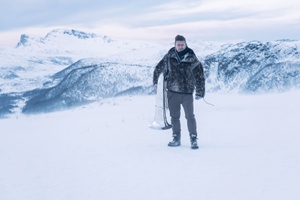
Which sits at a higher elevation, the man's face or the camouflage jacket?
the man's face

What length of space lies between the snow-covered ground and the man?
2.68 feet

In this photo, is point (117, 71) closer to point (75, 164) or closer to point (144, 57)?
point (144, 57)

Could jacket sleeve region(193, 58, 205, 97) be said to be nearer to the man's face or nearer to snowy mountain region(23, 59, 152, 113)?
the man's face

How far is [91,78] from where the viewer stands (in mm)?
128250

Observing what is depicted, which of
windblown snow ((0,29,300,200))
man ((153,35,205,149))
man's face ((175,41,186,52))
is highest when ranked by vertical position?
man's face ((175,41,186,52))

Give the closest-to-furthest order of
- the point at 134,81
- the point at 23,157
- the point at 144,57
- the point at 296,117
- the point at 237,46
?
the point at 23,157 < the point at 296,117 < the point at 237,46 < the point at 134,81 < the point at 144,57

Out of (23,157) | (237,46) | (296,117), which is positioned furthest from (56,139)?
(237,46)

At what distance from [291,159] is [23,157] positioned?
4.82 metres

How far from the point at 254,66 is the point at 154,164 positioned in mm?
68967

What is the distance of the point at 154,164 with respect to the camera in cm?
679

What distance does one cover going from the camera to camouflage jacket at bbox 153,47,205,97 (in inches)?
308

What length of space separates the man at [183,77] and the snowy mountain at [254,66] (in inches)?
1991

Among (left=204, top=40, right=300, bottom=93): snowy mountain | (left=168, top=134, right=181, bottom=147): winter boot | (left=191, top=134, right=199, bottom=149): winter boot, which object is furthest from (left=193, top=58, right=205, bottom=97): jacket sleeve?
(left=204, top=40, right=300, bottom=93): snowy mountain

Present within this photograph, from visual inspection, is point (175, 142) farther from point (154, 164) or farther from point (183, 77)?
point (154, 164)
